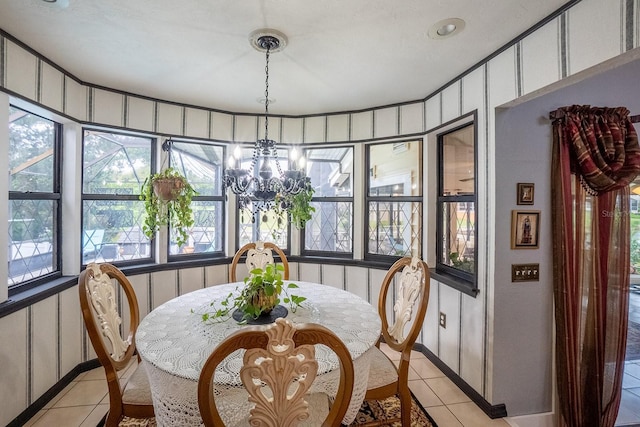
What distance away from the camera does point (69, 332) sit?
2385mm

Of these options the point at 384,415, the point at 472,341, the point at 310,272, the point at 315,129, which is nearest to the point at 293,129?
the point at 315,129

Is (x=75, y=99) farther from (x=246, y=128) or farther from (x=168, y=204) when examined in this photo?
(x=246, y=128)

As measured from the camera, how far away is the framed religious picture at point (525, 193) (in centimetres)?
203

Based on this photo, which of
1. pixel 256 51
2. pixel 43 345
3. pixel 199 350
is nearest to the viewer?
pixel 199 350

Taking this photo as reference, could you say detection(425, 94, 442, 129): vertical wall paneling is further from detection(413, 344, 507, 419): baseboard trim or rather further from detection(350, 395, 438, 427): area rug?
detection(350, 395, 438, 427): area rug

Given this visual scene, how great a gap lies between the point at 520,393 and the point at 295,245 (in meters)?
2.34

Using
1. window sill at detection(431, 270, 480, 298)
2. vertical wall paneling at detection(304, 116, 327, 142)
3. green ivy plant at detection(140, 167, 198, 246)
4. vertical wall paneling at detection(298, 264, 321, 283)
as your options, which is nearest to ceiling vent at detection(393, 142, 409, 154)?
vertical wall paneling at detection(304, 116, 327, 142)

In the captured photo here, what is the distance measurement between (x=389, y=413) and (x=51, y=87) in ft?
11.1

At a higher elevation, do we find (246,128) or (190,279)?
(246,128)

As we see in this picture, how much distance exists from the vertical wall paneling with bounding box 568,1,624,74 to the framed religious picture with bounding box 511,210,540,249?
2.97ft

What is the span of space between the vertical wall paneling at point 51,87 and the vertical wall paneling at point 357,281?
287 cm

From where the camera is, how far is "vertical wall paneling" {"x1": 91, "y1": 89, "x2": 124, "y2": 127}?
2.59m

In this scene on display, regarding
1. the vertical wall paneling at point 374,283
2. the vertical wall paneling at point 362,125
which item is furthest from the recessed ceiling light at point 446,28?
the vertical wall paneling at point 374,283

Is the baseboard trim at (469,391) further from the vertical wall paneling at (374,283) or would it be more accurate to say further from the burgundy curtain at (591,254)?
the vertical wall paneling at (374,283)
